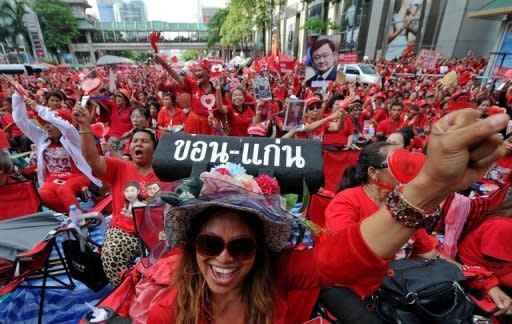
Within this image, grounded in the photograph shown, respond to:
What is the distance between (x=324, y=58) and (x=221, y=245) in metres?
6.37

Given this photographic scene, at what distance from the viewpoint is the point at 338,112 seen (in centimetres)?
379

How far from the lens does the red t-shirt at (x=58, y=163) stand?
3.76 m

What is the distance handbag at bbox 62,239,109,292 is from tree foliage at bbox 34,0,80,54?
60458 mm

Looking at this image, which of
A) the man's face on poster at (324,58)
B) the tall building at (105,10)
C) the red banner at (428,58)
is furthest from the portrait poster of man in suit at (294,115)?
the tall building at (105,10)

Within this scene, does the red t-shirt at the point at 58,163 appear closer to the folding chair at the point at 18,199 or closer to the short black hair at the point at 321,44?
the folding chair at the point at 18,199

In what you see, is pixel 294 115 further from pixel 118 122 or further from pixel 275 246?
pixel 118 122

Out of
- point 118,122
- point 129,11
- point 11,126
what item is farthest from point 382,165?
point 129,11

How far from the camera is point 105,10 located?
6427 inches

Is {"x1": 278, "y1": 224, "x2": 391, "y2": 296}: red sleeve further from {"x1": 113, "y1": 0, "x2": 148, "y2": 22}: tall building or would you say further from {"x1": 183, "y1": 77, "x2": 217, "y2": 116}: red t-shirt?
{"x1": 113, "y1": 0, "x2": 148, "y2": 22}: tall building

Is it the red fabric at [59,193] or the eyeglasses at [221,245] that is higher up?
the eyeglasses at [221,245]

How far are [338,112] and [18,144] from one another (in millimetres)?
7451

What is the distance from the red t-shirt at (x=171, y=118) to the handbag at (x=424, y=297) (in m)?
4.81

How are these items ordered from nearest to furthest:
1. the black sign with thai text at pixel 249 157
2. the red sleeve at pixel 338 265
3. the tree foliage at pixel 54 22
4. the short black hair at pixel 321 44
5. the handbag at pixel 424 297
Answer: the red sleeve at pixel 338 265
the black sign with thai text at pixel 249 157
the handbag at pixel 424 297
the short black hair at pixel 321 44
the tree foliage at pixel 54 22

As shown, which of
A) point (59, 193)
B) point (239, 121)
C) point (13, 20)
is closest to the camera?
point (59, 193)
